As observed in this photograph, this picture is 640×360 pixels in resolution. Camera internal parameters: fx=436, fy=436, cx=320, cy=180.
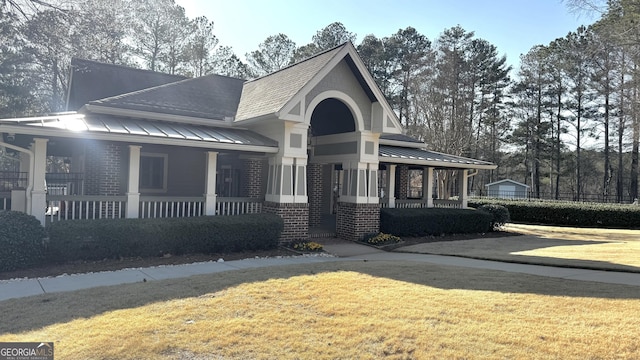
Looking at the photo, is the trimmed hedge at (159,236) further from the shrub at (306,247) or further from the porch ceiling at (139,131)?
the porch ceiling at (139,131)

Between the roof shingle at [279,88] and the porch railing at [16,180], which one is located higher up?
the roof shingle at [279,88]

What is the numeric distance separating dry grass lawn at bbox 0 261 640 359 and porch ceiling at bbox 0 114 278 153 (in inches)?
180

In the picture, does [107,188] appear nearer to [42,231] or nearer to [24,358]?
[42,231]

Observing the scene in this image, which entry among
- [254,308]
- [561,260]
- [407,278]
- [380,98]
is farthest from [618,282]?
[380,98]

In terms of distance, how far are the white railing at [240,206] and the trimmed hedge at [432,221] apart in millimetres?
4442

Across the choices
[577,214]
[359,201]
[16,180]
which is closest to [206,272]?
[359,201]

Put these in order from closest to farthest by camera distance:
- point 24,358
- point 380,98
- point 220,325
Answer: point 24,358 < point 220,325 < point 380,98

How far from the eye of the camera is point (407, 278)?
8086mm

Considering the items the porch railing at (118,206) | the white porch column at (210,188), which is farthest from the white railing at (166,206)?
Answer: the white porch column at (210,188)

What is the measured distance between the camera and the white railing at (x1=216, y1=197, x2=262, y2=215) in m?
13.4

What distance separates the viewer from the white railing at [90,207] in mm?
10738

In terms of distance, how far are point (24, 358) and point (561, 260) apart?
10805mm

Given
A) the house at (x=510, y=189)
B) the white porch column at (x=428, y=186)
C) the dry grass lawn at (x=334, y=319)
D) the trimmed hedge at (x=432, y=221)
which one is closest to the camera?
the dry grass lawn at (x=334, y=319)

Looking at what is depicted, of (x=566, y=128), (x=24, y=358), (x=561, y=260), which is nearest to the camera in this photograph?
(x=24, y=358)
